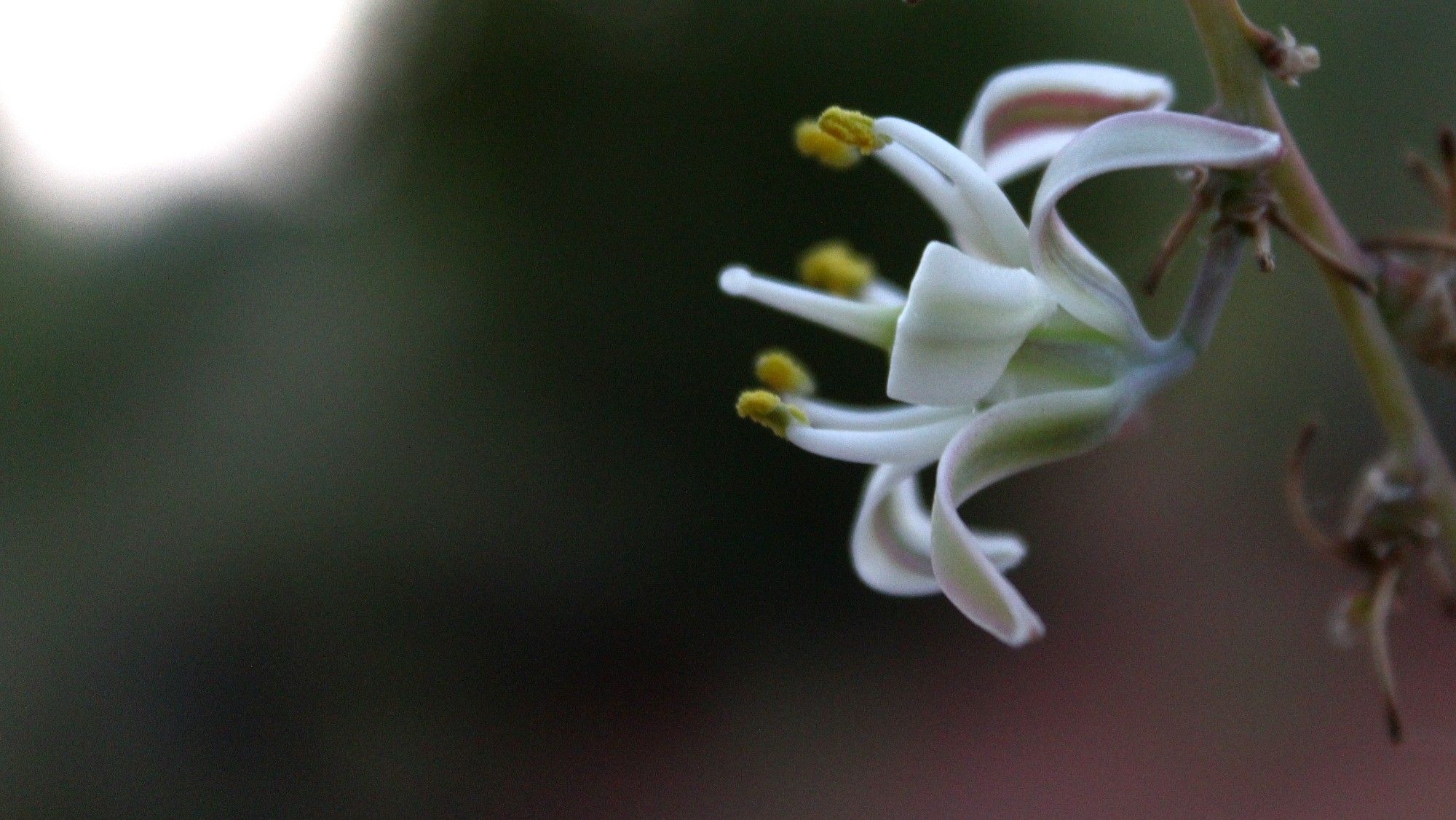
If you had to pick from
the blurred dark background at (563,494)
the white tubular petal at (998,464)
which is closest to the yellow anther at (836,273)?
the white tubular petal at (998,464)

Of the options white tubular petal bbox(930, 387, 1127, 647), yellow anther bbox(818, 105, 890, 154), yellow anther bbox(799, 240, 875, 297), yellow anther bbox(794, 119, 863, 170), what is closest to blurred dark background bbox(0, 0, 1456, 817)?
yellow anther bbox(799, 240, 875, 297)

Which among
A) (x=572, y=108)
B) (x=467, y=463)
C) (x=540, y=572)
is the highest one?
(x=572, y=108)

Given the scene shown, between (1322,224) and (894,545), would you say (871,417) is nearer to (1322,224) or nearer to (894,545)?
(894,545)

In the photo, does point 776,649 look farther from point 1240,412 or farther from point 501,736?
point 1240,412

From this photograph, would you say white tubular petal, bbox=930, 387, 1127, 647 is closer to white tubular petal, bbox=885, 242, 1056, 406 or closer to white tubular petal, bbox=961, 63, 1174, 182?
white tubular petal, bbox=885, 242, 1056, 406

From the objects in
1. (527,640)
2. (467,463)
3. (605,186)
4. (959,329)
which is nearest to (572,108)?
(605,186)
